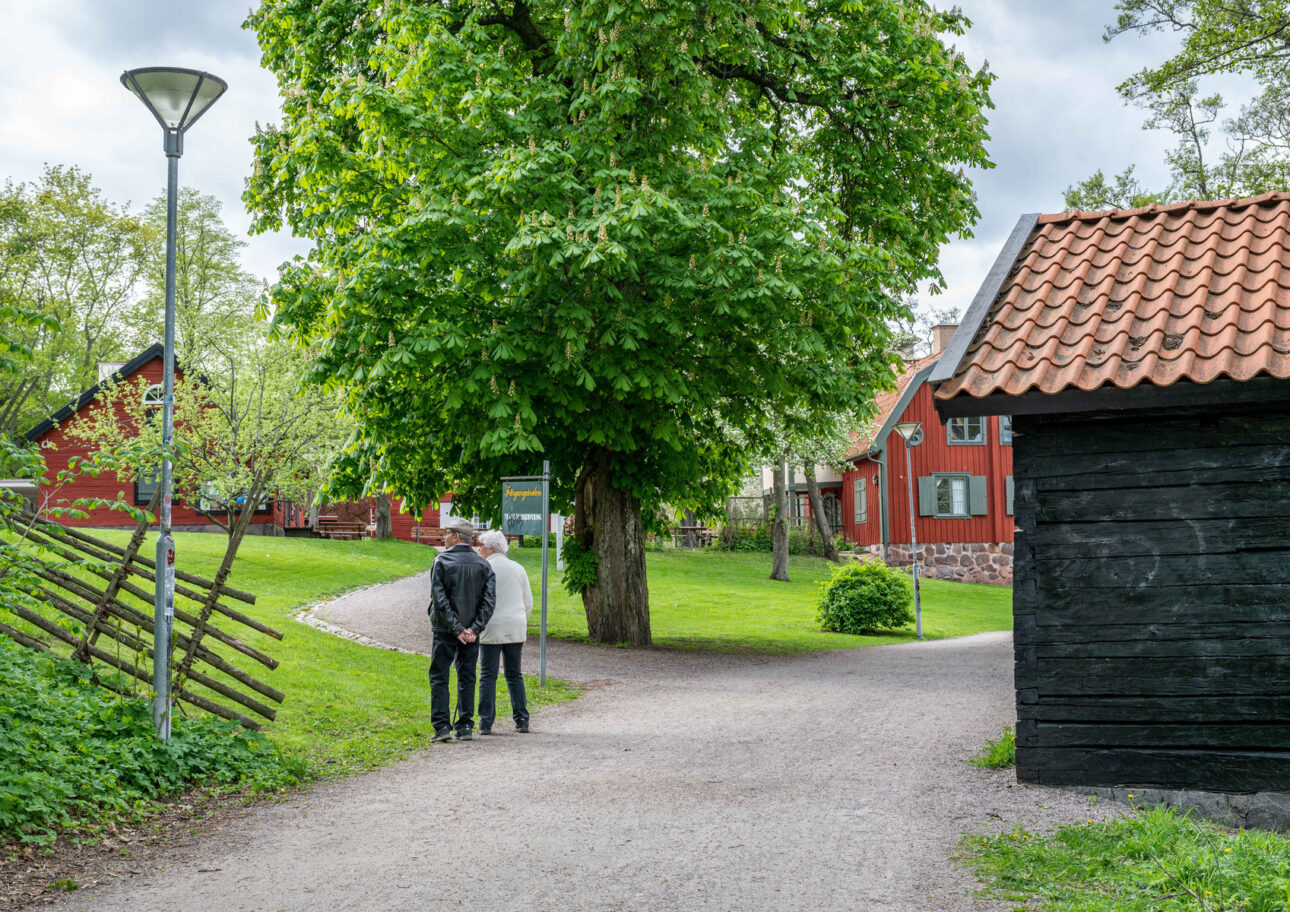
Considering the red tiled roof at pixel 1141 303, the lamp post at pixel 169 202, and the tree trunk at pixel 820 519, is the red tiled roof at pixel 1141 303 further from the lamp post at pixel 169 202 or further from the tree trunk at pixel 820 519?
the tree trunk at pixel 820 519

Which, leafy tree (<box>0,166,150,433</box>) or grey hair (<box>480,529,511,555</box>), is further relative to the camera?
leafy tree (<box>0,166,150,433</box>)

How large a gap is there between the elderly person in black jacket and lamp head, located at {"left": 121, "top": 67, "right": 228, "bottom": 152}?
4.06 m

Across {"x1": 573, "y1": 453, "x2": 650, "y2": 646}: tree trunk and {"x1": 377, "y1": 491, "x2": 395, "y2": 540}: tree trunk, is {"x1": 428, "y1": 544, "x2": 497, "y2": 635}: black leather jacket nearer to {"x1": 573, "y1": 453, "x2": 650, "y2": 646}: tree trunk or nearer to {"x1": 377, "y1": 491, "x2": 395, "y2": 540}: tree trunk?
{"x1": 573, "y1": 453, "x2": 650, "y2": 646}: tree trunk

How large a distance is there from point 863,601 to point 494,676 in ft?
50.2

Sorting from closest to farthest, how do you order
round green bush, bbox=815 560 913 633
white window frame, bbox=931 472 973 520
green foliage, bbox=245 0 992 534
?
1. green foliage, bbox=245 0 992 534
2. round green bush, bbox=815 560 913 633
3. white window frame, bbox=931 472 973 520

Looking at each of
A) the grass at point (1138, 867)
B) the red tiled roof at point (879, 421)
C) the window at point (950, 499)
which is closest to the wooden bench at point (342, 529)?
the red tiled roof at point (879, 421)

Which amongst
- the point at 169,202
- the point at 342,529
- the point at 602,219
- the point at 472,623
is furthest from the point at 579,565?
the point at 342,529

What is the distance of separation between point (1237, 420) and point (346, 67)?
47.1 ft

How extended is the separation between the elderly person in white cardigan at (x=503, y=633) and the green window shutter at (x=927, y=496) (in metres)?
31.8

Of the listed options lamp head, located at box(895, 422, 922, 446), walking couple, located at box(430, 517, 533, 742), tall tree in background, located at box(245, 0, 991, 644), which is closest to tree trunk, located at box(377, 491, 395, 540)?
lamp head, located at box(895, 422, 922, 446)

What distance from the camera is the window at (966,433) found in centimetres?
4150

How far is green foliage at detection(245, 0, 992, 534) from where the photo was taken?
1445 centimetres

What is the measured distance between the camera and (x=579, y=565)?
18969 millimetres

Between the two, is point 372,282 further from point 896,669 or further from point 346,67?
point 896,669
